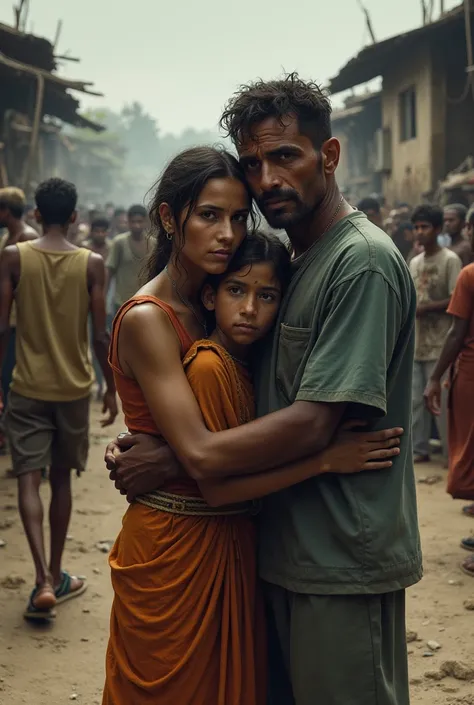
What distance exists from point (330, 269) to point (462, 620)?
9.55 ft

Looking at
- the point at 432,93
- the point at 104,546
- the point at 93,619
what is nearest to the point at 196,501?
the point at 93,619

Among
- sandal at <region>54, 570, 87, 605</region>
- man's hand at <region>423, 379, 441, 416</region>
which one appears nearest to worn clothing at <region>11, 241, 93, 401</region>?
sandal at <region>54, 570, 87, 605</region>

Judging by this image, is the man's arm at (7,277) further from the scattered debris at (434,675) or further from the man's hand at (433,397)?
the scattered debris at (434,675)

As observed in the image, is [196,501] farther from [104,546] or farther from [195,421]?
[104,546]

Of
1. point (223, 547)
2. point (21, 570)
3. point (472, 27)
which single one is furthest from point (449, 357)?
point (472, 27)

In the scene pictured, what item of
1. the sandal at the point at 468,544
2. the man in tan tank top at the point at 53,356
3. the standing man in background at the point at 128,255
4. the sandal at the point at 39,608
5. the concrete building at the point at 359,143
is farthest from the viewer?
the concrete building at the point at 359,143

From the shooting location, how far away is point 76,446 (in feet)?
15.3

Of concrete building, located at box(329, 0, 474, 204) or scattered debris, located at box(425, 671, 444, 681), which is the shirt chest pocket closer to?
scattered debris, located at box(425, 671, 444, 681)

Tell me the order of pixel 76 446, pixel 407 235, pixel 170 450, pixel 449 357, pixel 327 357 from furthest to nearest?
1. pixel 407 235
2. pixel 449 357
3. pixel 76 446
4. pixel 170 450
5. pixel 327 357

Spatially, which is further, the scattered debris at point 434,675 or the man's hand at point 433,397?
the man's hand at point 433,397

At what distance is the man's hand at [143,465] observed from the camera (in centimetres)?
232

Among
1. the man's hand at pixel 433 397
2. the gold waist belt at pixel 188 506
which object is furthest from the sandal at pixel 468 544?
the gold waist belt at pixel 188 506

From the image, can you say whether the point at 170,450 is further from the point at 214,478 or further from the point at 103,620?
the point at 103,620

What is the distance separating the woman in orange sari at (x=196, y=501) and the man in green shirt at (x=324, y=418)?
0.23 feet
